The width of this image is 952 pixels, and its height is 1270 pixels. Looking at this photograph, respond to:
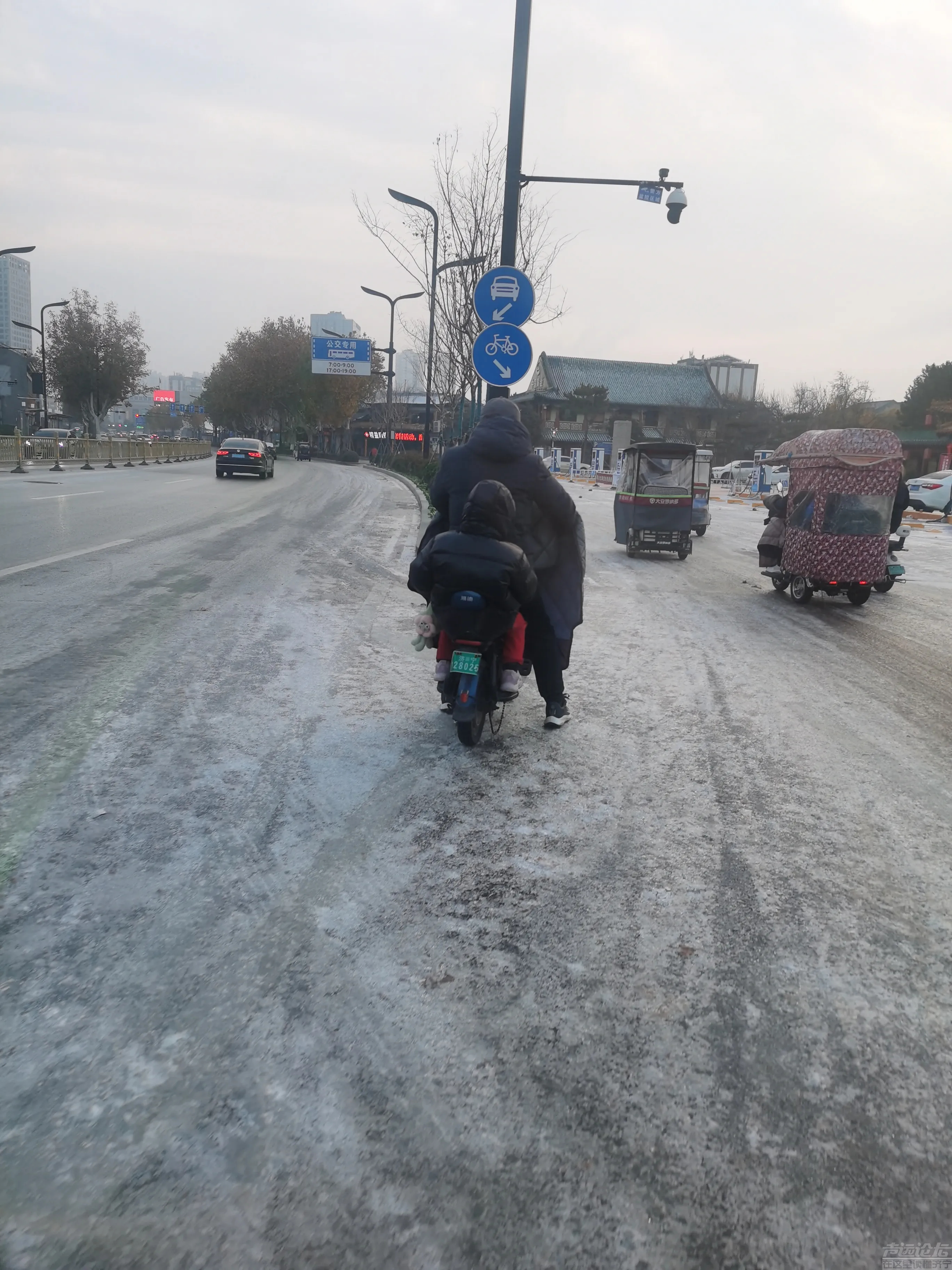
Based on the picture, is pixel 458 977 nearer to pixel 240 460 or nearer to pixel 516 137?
pixel 516 137

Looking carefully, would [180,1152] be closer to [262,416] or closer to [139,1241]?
[139,1241]

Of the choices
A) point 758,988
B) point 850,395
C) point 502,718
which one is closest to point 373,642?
point 502,718

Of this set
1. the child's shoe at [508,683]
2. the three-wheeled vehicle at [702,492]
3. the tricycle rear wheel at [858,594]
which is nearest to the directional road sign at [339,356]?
the three-wheeled vehicle at [702,492]

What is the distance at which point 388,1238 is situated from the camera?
1.86 m

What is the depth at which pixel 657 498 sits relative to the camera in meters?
15.9

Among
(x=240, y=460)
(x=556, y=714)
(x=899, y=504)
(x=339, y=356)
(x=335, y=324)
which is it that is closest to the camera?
(x=556, y=714)

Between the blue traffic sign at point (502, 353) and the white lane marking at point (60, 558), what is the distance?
16.3 feet

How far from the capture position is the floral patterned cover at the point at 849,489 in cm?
1078

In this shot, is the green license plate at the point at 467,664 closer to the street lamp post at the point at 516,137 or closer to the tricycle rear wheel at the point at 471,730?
the tricycle rear wheel at the point at 471,730

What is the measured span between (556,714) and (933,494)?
104 feet

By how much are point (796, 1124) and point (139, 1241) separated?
1.44 meters

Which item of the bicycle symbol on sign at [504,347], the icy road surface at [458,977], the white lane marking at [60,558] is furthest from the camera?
the bicycle symbol on sign at [504,347]

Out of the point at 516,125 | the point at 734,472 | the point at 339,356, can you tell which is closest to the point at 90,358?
the point at 339,356

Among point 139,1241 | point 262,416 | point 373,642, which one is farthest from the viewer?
point 262,416
